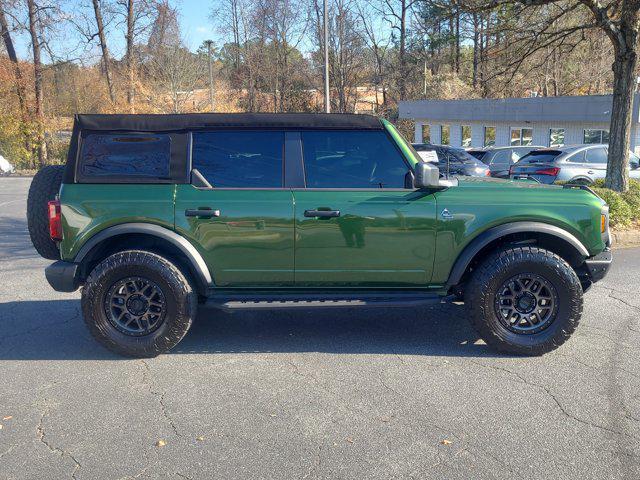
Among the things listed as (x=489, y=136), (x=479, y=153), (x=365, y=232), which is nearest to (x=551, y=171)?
(x=479, y=153)

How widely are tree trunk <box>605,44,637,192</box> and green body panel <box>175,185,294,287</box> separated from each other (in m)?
8.44

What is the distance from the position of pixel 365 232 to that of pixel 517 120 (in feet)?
83.7

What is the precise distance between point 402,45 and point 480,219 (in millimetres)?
45400

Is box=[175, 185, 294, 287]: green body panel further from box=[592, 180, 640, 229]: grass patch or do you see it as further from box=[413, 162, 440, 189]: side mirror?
box=[592, 180, 640, 229]: grass patch

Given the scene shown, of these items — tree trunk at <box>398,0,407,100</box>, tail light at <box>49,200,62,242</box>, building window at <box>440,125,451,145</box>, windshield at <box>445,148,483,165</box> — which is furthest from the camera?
tree trunk at <box>398,0,407,100</box>

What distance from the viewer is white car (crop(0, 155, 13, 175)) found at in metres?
25.0

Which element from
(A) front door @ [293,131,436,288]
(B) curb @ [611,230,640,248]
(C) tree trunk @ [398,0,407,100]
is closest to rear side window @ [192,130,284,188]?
(A) front door @ [293,131,436,288]

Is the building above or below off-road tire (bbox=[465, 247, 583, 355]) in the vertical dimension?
above

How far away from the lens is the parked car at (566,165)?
14734 mm

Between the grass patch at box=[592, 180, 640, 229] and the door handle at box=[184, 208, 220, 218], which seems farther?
the grass patch at box=[592, 180, 640, 229]

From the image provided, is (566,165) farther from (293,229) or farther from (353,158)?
(293,229)

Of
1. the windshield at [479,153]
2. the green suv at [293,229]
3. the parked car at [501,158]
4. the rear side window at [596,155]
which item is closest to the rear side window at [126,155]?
the green suv at [293,229]

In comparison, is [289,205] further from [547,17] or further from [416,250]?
[547,17]

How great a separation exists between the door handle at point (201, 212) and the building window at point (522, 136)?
86.1 ft
